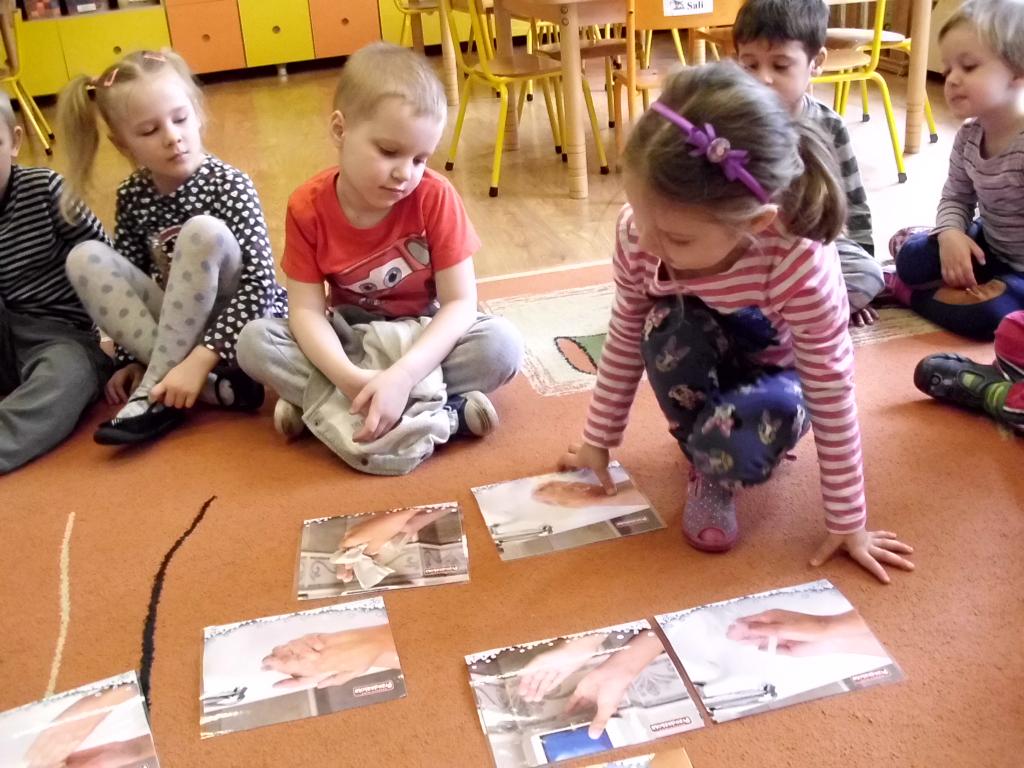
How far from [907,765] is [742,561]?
34 cm

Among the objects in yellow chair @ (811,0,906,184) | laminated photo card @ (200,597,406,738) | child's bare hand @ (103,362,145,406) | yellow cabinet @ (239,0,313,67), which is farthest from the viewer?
yellow cabinet @ (239,0,313,67)

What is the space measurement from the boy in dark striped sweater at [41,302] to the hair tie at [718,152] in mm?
1181

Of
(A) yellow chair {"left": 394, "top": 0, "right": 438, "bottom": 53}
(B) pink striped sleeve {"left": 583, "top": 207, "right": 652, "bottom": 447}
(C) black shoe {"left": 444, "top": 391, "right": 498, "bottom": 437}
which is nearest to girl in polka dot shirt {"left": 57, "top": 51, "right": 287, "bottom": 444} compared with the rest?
(C) black shoe {"left": 444, "top": 391, "right": 498, "bottom": 437}

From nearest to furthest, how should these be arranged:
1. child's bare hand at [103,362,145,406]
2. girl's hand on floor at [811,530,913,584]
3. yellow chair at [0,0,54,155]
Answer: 1. girl's hand on floor at [811,530,913,584]
2. child's bare hand at [103,362,145,406]
3. yellow chair at [0,0,54,155]

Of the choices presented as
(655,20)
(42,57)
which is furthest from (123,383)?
(42,57)

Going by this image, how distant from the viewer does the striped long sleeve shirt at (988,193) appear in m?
1.69

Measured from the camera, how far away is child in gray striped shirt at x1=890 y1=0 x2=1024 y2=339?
162 cm

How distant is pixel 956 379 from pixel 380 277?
3.03ft

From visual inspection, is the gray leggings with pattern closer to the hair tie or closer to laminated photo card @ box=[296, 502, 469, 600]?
laminated photo card @ box=[296, 502, 469, 600]

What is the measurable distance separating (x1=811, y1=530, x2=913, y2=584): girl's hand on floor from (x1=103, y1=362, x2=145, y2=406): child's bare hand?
1211 mm

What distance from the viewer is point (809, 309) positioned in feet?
3.63

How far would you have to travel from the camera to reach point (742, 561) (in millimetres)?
1221

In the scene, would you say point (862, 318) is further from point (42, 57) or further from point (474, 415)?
point (42, 57)

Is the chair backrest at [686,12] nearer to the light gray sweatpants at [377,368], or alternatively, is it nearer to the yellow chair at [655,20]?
the yellow chair at [655,20]
